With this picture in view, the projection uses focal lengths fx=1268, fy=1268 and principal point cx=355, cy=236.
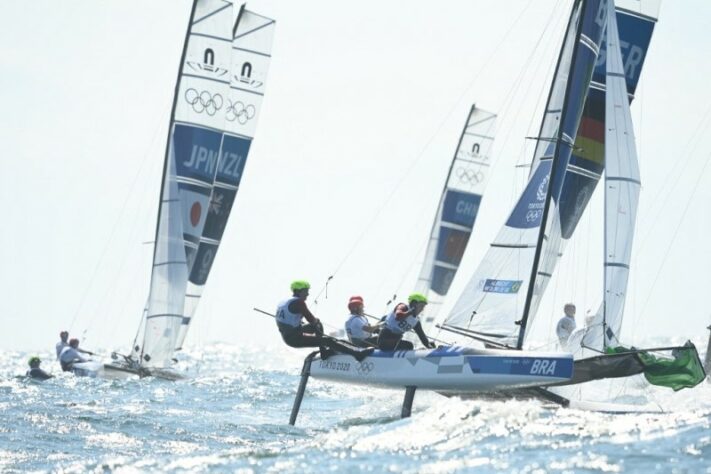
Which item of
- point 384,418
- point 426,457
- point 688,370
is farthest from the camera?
point 384,418

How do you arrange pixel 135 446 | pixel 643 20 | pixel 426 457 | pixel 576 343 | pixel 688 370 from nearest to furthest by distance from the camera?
pixel 426 457
pixel 135 446
pixel 688 370
pixel 576 343
pixel 643 20

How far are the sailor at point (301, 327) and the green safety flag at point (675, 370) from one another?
312cm

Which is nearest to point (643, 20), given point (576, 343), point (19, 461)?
point (576, 343)

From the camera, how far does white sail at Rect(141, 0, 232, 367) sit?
23062 mm

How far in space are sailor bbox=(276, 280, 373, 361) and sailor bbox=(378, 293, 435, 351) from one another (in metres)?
0.27

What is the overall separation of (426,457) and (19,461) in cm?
358

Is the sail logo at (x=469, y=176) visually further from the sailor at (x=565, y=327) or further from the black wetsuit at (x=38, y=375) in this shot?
the sailor at (x=565, y=327)

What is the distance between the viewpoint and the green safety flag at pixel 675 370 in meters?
13.7

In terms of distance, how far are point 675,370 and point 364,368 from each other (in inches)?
136

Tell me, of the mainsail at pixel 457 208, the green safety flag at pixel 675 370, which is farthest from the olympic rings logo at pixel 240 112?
the green safety flag at pixel 675 370

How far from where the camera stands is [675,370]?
13.8m

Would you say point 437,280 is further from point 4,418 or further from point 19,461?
point 19,461

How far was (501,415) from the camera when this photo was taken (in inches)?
455

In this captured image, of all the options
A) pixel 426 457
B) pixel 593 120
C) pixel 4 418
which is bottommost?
pixel 4 418
